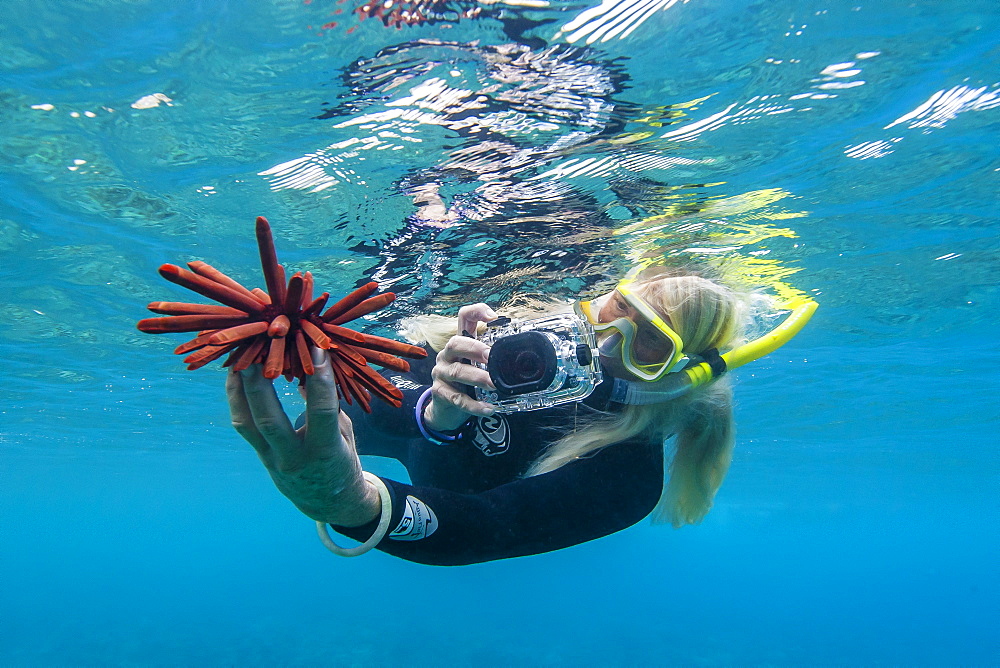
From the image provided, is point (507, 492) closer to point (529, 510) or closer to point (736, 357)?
point (529, 510)

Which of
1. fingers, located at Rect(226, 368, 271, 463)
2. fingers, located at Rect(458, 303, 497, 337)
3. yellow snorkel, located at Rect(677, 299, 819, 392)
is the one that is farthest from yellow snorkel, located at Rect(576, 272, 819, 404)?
fingers, located at Rect(226, 368, 271, 463)

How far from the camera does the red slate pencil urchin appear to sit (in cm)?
156

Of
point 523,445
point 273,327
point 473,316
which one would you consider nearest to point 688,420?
point 523,445

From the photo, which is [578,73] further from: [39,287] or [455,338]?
[39,287]

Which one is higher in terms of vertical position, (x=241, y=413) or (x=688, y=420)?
(x=241, y=413)

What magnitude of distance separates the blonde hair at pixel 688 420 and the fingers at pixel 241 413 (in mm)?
1997

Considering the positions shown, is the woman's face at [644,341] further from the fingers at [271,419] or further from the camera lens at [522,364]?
the fingers at [271,419]

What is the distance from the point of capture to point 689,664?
106 ft

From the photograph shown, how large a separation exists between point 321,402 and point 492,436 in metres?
2.24

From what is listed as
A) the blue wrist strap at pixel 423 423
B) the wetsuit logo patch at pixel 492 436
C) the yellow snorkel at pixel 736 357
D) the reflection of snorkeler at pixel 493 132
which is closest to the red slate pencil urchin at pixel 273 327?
the blue wrist strap at pixel 423 423

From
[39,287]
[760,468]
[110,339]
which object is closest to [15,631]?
[110,339]

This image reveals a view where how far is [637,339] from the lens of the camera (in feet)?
12.0

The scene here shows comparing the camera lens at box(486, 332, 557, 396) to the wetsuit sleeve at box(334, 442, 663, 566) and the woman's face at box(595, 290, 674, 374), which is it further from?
the woman's face at box(595, 290, 674, 374)

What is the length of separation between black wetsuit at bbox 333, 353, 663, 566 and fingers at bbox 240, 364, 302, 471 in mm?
680
